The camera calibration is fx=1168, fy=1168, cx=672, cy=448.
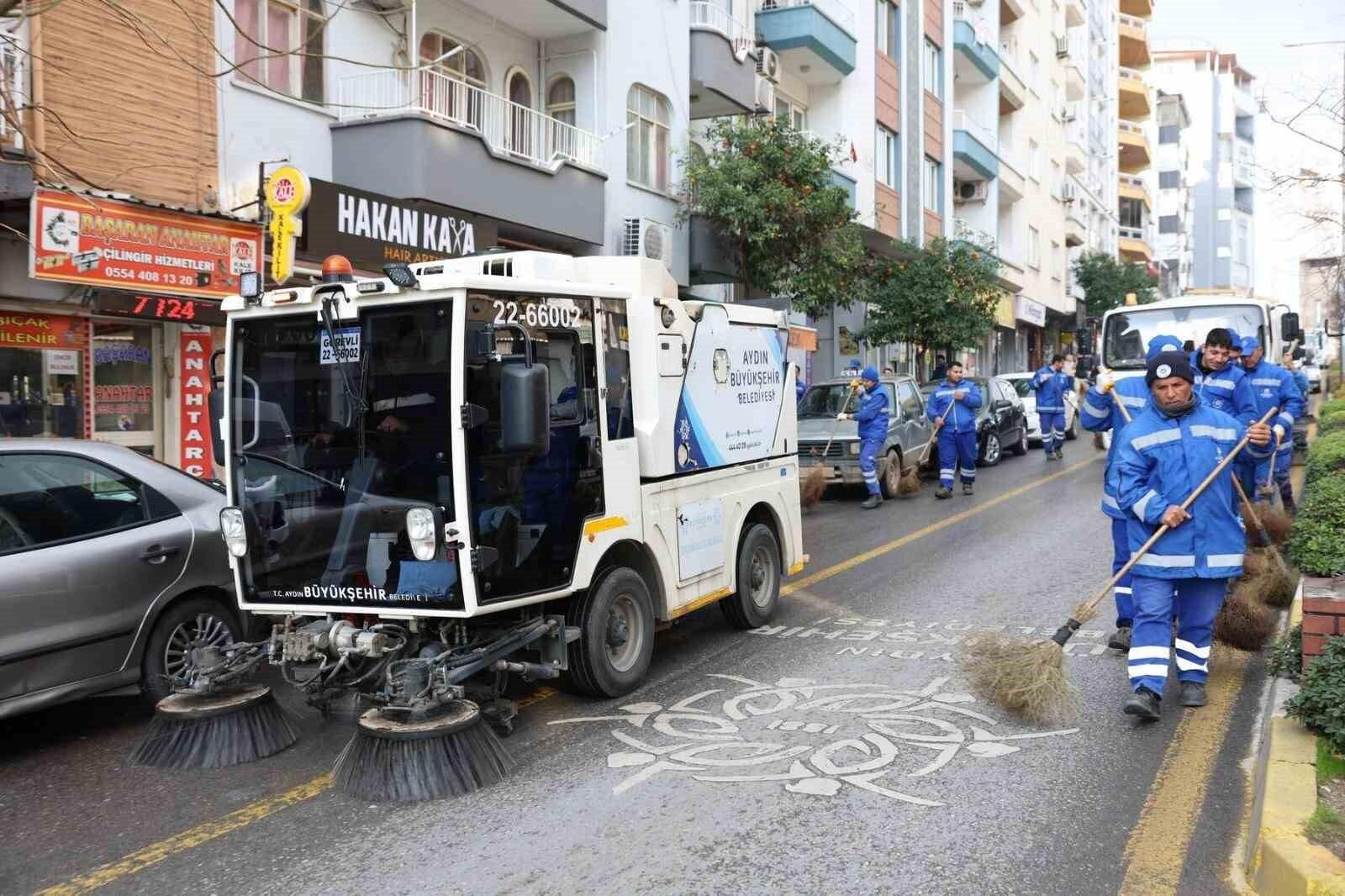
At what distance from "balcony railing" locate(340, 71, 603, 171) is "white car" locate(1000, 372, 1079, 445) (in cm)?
1046

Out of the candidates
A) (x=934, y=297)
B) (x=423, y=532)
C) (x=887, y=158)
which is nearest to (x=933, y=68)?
(x=887, y=158)

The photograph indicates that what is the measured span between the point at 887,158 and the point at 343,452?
84.6 ft

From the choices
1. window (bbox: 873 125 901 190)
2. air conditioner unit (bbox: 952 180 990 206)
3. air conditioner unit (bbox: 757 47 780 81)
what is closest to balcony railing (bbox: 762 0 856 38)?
air conditioner unit (bbox: 757 47 780 81)

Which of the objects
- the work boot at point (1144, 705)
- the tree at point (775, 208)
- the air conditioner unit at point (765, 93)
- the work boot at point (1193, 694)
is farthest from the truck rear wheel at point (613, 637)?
the air conditioner unit at point (765, 93)

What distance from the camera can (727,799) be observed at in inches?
193

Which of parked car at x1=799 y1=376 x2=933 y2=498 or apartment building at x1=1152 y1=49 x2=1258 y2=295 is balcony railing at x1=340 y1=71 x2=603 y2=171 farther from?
apartment building at x1=1152 y1=49 x2=1258 y2=295

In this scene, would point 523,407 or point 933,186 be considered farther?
point 933,186

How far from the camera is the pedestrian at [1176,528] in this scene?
18.9ft

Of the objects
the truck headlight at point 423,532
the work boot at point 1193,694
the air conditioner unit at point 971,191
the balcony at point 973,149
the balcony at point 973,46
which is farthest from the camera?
the air conditioner unit at point 971,191

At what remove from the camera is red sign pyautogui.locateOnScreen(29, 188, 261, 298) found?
32.0 ft

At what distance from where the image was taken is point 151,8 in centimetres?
1126

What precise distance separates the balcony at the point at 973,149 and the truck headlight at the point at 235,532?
105 ft

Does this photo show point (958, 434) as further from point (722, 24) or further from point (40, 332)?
point (40, 332)

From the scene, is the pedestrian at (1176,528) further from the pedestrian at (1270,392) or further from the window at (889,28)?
the window at (889,28)
